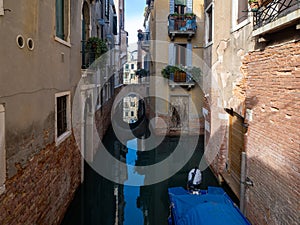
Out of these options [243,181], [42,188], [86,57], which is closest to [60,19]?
[86,57]

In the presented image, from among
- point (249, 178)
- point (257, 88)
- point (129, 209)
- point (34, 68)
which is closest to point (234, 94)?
point (257, 88)

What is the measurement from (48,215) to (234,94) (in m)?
4.52

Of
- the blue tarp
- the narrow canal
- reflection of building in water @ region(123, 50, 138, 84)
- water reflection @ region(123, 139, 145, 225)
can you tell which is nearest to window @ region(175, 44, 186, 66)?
water reflection @ region(123, 139, 145, 225)

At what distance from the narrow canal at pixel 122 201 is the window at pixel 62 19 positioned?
372 cm

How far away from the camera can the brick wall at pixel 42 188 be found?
3740mm

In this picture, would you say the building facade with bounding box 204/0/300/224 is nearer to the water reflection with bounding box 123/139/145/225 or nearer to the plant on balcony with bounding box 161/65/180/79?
the water reflection with bounding box 123/139/145/225

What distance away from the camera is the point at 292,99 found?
4.04 meters

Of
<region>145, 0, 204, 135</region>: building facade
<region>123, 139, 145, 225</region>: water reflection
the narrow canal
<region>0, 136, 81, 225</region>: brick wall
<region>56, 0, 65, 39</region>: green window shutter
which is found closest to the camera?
<region>0, 136, 81, 225</region>: brick wall

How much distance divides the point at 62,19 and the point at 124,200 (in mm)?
4483

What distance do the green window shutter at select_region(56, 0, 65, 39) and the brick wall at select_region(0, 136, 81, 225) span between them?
2.23 meters

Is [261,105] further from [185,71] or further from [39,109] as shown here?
[185,71]

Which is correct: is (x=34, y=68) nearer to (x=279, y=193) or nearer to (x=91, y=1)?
(x=279, y=193)

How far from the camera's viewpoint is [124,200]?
755 cm

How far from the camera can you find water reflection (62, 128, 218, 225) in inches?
255
